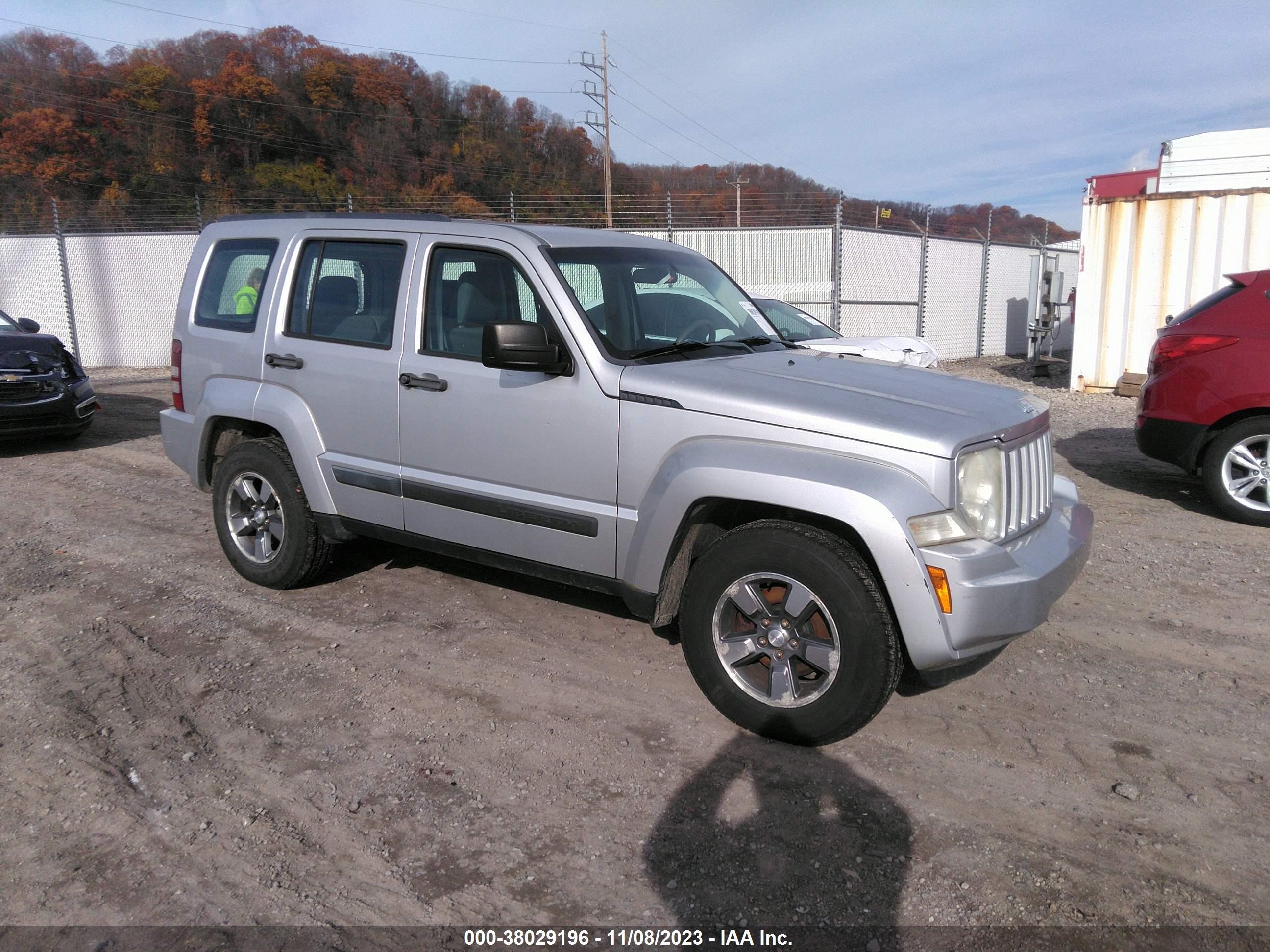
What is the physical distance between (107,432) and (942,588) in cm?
1033

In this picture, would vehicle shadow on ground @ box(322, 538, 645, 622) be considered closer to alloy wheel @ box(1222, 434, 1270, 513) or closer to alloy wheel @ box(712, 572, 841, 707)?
alloy wheel @ box(712, 572, 841, 707)

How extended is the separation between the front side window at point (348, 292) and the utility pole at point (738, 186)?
1415 cm

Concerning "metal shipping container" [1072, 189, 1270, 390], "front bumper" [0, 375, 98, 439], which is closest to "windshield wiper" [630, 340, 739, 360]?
"front bumper" [0, 375, 98, 439]

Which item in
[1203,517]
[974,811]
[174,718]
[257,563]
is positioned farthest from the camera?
[1203,517]

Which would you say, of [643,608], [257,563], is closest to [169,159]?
[257,563]

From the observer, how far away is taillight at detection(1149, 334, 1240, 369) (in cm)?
656

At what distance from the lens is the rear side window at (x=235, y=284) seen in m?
5.13

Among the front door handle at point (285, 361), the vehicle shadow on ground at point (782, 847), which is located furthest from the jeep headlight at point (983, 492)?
the front door handle at point (285, 361)

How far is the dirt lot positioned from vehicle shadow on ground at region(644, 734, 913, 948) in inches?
0.4

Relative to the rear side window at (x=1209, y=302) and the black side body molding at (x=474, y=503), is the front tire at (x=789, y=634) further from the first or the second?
the rear side window at (x=1209, y=302)

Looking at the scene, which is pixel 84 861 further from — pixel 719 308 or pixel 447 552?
pixel 719 308

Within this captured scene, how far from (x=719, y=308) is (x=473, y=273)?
1273mm

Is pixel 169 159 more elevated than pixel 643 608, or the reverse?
pixel 169 159

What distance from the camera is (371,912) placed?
2662mm
